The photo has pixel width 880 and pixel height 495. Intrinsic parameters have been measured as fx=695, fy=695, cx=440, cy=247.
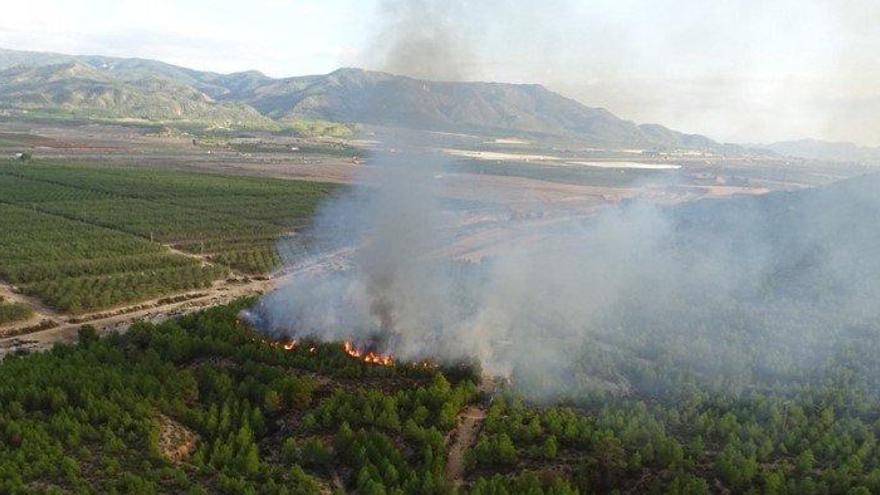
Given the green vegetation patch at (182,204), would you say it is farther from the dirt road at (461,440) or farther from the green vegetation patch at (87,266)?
the dirt road at (461,440)

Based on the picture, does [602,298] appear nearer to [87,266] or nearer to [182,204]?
[87,266]

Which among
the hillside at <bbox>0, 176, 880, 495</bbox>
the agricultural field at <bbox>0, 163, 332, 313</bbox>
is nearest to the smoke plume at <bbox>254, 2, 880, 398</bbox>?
the hillside at <bbox>0, 176, 880, 495</bbox>

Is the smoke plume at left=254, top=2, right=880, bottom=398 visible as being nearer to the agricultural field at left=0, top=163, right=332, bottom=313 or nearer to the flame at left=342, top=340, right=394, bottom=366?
the flame at left=342, top=340, right=394, bottom=366

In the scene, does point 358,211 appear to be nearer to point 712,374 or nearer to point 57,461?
point 712,374

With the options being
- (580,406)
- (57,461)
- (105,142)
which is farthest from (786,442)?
(105,142)

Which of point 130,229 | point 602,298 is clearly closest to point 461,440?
point 602,298

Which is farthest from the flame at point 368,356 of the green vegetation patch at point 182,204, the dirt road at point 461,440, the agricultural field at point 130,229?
the green vegetation patch at point 182,204
